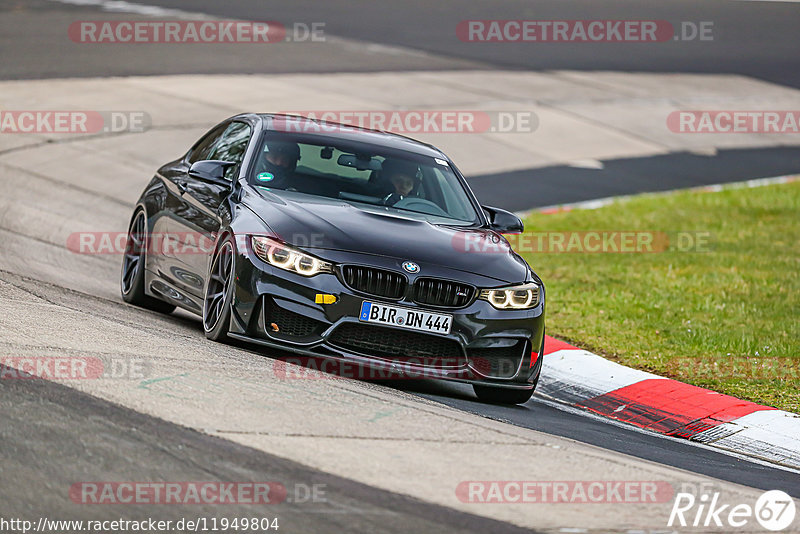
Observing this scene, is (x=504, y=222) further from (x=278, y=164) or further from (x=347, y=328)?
(x=347, y=328)

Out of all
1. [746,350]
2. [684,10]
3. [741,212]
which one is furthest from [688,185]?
[684,10]

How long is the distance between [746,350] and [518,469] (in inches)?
195

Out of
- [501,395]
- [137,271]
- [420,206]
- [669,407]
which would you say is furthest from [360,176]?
[669,407]

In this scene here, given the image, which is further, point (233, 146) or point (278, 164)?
point (233, 146)

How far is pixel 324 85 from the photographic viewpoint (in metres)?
23.2

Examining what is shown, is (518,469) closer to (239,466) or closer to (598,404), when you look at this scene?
(239,466)

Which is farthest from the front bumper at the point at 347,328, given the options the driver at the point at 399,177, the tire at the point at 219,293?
the driver at the point at 399,177

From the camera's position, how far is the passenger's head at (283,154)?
8742 mm

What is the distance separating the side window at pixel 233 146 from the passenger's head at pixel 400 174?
103 centimetres

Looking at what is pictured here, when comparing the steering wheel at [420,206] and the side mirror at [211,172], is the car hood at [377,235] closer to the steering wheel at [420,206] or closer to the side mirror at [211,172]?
the steering wheel at [420,206]

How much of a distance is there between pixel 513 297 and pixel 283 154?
6.83 ft

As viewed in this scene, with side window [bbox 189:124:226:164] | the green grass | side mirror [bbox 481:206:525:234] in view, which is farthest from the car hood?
the green grass

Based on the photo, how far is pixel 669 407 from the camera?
861 centimetres

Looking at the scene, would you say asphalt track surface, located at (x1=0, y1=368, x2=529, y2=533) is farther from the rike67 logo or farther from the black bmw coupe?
the black bmw coupe
